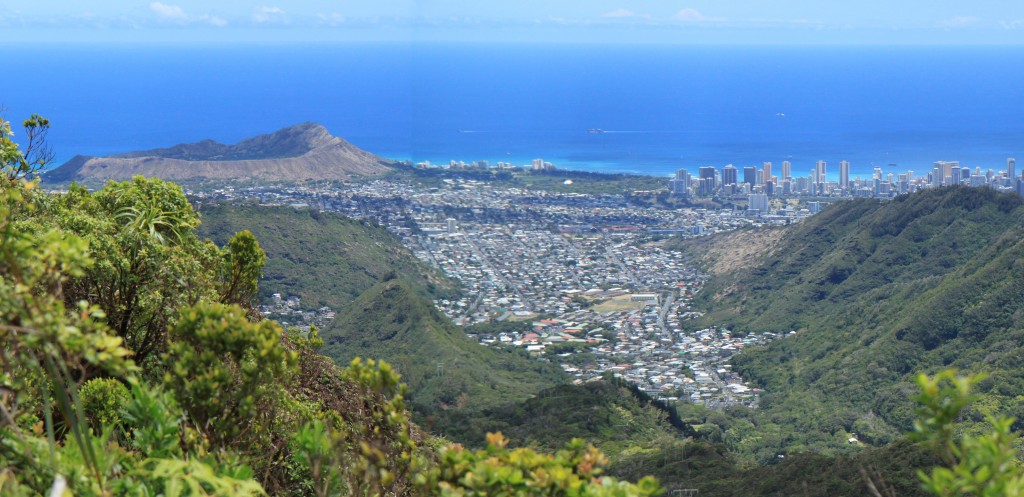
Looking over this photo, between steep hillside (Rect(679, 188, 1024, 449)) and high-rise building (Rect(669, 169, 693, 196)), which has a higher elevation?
high-rise building (Rect(669, 169, 693, 196))

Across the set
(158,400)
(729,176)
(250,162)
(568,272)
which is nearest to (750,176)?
(729,176)

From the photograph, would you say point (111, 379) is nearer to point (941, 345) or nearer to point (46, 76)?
point (941, 345)

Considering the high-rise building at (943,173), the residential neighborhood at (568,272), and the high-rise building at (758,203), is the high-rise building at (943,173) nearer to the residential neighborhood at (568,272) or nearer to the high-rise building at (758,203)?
the high-rise building at (758,203)

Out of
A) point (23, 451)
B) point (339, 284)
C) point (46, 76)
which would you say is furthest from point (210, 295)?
point (46, 76)

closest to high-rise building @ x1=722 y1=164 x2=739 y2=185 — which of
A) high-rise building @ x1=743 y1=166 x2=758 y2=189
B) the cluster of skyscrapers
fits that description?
the cluster of skyscrapers

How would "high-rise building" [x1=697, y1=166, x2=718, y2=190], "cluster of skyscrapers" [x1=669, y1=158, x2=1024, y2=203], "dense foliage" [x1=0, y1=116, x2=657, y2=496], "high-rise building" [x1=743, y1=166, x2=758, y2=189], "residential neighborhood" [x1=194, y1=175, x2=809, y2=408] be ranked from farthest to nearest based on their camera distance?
"high-rise building" [x1=743, y1=166, x2=758, y2=189]
"high-rise building" [x1=697, y1=166, x2=718, y2=190]
"cluster of skyscrapers" [x1=669, y1=158, x2=1024, y2=203]
"residential neighborhood" [x1=194, y1=175, x2=809, y2=408]
"dense foliage" [x1=0, y1=116, x2=657, y2=496]

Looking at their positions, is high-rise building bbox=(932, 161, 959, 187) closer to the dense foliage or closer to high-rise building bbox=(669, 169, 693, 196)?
high-rise building bbox=(669, 169, 693, 196)
